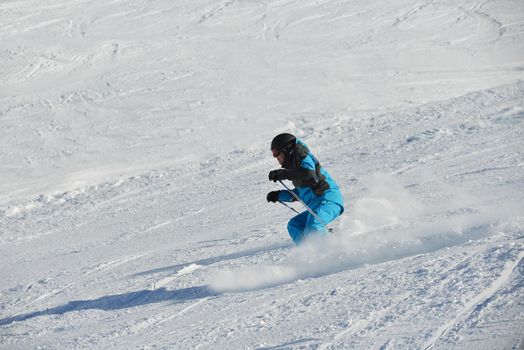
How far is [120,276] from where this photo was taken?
292 inches

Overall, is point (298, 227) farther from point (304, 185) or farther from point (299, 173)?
point (299, 173)

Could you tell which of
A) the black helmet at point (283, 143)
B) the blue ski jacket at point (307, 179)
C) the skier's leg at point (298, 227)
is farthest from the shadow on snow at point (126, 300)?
the black helmet at point (283, 143)

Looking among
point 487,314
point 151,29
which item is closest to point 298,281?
point 487,314

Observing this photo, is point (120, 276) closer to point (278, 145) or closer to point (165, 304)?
point (165, 304)

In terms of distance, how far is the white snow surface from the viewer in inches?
201

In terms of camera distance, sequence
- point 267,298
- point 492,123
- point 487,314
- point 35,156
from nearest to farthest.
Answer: point 487,314
point 267,298
point 492,123
point 35,156

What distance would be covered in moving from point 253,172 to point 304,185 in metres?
5.27

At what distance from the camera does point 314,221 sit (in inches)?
263

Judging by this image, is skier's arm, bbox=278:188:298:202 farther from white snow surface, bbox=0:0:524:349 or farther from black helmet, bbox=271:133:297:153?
black helmet, bbox=271:133:297:153

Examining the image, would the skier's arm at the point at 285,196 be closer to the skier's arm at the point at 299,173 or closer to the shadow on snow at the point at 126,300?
the skier's arm at the point at 299,173

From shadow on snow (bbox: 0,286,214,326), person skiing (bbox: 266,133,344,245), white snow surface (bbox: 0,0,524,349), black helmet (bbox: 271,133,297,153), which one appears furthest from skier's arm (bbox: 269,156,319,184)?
shadow on snow (bbox: 0,286,214,326)

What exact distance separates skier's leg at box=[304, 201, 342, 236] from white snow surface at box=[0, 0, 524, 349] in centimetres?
16

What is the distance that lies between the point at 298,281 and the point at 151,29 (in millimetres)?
17033

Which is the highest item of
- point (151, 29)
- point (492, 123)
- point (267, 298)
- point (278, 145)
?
point (151, 29)
